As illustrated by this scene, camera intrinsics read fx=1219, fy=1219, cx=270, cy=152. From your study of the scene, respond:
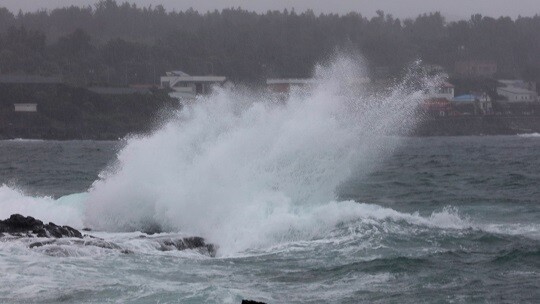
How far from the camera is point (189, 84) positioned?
10631cm

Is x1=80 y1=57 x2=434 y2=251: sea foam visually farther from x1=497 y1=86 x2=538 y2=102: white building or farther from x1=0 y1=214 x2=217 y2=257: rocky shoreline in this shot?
x1=497 y1=86 x2=538 y2=102: white building

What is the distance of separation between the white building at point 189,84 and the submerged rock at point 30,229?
7882 centimetres

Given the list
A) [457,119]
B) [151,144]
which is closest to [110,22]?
[457,119]

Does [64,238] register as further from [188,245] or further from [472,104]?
[472,104]

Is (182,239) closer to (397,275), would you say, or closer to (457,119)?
(397,275)

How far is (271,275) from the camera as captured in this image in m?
17.5

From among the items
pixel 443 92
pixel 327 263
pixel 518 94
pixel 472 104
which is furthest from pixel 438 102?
pixel 327 263

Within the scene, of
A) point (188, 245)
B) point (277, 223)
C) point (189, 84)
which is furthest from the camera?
point (189, 84)

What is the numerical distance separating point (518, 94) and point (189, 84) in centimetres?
3107

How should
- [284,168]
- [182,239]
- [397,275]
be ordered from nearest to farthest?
[397,275], [182,239], [284,168]

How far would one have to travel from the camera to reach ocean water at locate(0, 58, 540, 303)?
16.5 meters

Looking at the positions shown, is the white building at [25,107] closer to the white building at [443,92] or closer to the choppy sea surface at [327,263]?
the white building at [443,92]

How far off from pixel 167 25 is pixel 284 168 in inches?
6039

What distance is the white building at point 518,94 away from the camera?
4473 inches
